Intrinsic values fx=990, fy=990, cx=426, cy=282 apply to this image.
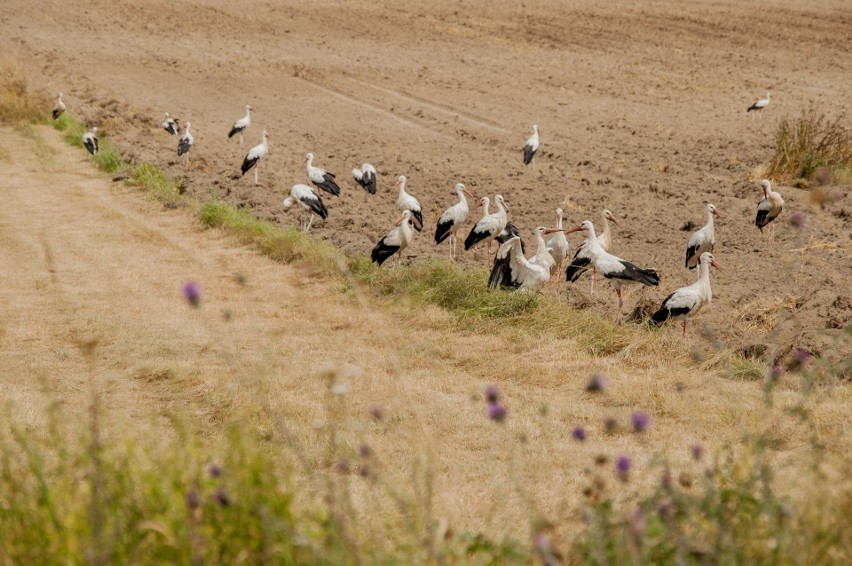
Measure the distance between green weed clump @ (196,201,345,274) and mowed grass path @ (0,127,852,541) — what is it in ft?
0.74

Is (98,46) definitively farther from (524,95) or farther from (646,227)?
(646,227)

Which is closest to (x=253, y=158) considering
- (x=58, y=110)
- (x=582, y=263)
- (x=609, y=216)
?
(x=609, y=216)

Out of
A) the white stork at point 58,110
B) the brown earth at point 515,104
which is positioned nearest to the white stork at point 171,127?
the brown earth at point 515,104

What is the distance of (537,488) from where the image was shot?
612cm

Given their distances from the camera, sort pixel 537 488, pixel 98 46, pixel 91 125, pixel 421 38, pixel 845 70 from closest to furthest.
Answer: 1. pixel 537 488
2. pixel 91 125
3. pixel 845 70
4. pixel 98 46
5. pixel 421 38

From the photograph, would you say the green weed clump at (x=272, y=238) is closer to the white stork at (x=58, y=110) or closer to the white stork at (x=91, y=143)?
the white stork at (x=91, y=143)

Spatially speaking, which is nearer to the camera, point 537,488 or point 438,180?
point 537,488

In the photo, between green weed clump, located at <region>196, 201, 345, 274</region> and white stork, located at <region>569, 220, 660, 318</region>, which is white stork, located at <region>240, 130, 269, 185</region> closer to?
green weed clump, located at <region>196, 201, 345, 274</region>

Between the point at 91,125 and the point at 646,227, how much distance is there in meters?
14.6

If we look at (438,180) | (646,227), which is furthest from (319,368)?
(438,180)

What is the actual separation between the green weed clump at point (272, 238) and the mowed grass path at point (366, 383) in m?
0.22

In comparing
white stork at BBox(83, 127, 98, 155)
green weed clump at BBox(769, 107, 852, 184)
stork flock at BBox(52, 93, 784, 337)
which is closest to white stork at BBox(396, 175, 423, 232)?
stork flock at BBox(52, 93, 784, 337)

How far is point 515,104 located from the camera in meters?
27.1

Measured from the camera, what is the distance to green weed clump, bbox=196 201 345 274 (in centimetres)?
1220
